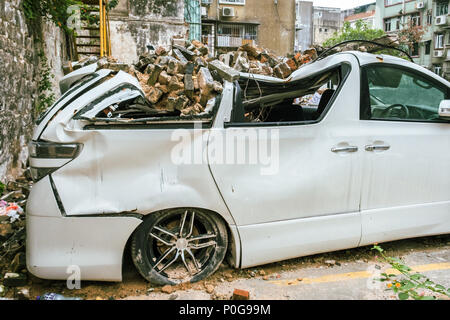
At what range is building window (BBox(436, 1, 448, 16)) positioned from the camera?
1321 inches

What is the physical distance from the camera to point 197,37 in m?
20.5

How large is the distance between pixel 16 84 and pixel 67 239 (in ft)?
12.7

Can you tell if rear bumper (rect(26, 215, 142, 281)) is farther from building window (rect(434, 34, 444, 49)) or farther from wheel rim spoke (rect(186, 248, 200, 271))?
building window (rect(434, 34, 444, 49))

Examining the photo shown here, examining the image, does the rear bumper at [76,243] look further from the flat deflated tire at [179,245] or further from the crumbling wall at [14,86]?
the crumbling wall at [14,86]

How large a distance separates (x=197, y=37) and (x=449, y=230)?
18.9 meters

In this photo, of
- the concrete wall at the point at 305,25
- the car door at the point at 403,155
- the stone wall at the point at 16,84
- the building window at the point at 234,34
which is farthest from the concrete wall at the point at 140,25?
the concrete wall at the point at 305,25

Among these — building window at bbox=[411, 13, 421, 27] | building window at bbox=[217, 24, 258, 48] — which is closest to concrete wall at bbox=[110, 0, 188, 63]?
building window at bbox=[217, 24, 258, 48]

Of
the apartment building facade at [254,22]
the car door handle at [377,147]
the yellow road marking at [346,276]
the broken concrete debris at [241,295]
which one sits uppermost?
the apartment building facade at [254,22]

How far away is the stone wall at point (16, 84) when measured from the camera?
5.02 m

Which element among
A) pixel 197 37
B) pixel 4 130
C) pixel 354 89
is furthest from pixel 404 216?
pixel 197 37

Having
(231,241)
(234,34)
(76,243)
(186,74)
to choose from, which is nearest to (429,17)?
(234,34)

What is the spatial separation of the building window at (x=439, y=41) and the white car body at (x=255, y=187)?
3738 cm

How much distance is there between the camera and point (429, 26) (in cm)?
3553

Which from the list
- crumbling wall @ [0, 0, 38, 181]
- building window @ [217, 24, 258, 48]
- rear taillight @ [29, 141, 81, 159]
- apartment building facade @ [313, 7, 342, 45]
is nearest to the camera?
rear taillight @ [29, 141, 81, 159]
